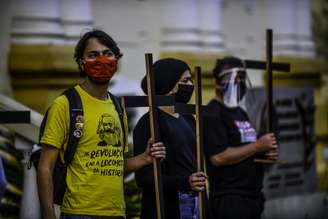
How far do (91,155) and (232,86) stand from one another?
213cm

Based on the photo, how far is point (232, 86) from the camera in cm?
668

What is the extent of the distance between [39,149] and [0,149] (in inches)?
72.0

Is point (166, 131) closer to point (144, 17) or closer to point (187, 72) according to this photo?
point (187, 72)

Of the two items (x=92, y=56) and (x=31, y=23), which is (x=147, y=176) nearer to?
(x=92, y=56)

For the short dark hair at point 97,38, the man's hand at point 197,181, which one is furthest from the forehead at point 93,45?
the man's hand at point 197,181

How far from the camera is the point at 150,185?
17.2ft

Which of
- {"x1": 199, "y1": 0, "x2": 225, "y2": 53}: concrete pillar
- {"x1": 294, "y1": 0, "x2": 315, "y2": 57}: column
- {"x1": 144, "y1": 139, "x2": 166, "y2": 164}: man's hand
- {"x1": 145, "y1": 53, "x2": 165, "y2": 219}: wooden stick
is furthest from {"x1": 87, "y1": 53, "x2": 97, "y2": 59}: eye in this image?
{"x1": 294, "y1": 0, "x2": 315, "y2": 57}: column

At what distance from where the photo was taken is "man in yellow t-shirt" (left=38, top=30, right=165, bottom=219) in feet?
15.4

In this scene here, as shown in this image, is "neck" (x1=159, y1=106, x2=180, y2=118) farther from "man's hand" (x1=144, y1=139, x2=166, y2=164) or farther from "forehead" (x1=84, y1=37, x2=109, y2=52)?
"forehead" (x1=84, y1=37, x2=109, y2=52)

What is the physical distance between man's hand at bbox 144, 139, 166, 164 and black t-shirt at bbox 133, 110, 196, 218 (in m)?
0.23

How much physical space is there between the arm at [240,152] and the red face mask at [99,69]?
1660 millimetres

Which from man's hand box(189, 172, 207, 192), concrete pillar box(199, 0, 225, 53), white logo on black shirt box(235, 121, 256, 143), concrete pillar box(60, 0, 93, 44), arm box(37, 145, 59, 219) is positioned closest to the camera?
arm box(37, 145, 59, 219)

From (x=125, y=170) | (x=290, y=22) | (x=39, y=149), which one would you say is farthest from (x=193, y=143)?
(x=290, y=22)

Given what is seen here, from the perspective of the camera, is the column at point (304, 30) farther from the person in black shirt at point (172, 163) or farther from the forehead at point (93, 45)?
→ the forehead at point (93, 45)
